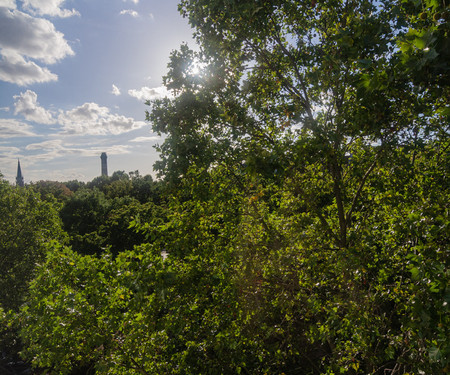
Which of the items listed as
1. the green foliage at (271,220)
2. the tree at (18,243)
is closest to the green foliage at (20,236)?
the tree at (18,243)

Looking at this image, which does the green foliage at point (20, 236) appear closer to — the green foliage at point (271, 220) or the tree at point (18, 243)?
the tree at point (18, 243)

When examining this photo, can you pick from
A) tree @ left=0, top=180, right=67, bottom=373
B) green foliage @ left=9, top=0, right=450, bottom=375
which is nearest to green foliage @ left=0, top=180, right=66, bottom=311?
tree @ left=0, top=180, right=67, bottom=373

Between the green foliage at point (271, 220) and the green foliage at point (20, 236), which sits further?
the green foliage at point (20, 236)

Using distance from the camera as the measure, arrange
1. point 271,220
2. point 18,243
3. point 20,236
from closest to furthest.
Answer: point 271,220 → point 18,243 → point 20,236

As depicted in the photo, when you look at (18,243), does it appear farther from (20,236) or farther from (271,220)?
(271,220)

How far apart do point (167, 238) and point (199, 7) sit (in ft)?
17.2

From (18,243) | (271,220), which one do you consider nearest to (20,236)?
(18,243)

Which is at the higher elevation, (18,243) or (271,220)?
(271,220)

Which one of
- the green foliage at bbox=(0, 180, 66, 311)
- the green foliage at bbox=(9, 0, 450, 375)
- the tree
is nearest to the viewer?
the green foliage at bbox=(9, 0, 450, 375)

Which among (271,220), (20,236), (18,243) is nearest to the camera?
(271,220)

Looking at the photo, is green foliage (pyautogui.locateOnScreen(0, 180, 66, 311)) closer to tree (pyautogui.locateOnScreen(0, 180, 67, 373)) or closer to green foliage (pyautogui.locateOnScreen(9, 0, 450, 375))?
tree (pyautogui.locateOnScreen(0, 180, 67, 373))

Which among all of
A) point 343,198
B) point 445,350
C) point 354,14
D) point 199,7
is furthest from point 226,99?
point 445,350

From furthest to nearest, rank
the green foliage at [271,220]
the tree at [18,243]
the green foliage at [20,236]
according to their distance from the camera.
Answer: the green foliage at [20,236] < the tree at [18,243] < the green foliage at [271,220]

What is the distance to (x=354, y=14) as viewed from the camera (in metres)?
5.77
